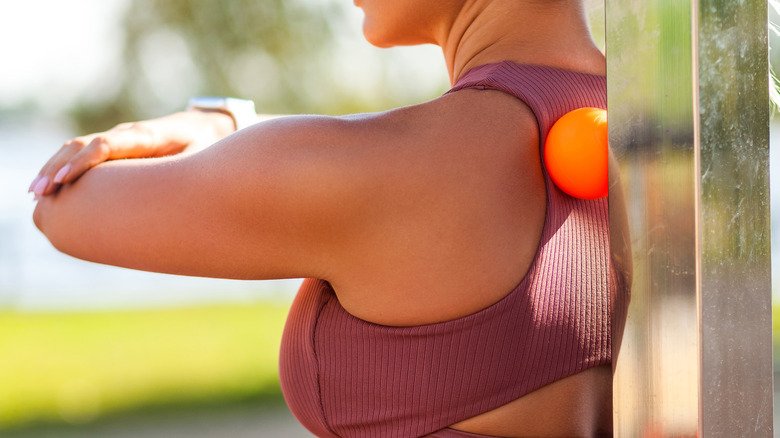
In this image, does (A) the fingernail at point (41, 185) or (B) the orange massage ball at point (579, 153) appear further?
(A) the fingernail at point (41, 185)

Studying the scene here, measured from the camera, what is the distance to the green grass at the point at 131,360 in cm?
759

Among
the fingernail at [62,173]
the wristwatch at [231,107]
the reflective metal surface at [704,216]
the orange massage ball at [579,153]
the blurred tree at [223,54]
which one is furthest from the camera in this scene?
the blurred tree at [223,54]

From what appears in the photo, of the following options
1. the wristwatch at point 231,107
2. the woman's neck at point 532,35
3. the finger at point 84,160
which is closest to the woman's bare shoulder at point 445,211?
the woman's neck at point 532,35

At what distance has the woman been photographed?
1041mm

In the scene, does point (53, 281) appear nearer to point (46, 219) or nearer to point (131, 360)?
point (131, 360)

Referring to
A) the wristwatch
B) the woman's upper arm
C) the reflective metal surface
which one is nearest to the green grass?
the wristwatch

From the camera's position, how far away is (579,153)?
1027mm

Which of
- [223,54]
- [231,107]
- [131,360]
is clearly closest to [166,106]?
[223,54]

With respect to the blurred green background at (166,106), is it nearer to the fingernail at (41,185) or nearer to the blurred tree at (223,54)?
the blurred tree at (223,54)

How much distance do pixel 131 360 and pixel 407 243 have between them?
8.98 m

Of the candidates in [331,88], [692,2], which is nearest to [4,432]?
[331,88]

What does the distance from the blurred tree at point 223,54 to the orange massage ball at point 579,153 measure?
8294mm

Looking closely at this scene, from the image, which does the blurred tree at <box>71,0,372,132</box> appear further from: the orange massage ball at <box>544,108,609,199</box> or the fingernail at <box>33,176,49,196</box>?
the orange massage ball at <box>544,108,609,199</box>

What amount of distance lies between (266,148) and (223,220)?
0.30ft
